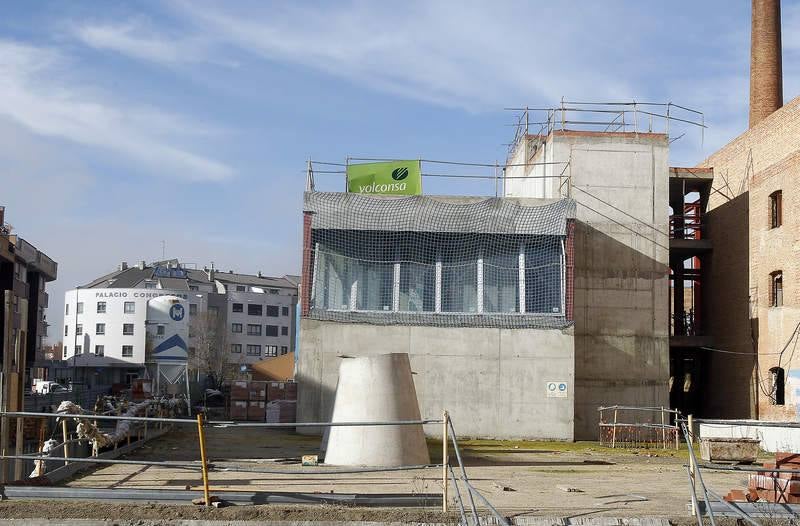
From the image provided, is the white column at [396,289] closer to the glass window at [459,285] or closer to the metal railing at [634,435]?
the glass window at [459,285]

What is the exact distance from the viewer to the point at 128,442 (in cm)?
2195

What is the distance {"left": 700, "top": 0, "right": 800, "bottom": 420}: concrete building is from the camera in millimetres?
32719

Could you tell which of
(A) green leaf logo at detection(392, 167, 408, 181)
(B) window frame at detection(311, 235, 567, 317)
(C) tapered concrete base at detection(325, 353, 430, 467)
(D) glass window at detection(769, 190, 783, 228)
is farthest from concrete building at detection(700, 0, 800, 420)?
(C) tapered concrete base at detection(325, 353, 430, 467)

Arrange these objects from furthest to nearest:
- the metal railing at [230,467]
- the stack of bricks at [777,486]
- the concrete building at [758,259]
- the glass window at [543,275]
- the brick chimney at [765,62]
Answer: the brick chimney at [765,62]
the concrete building at [758,259]
the glass window at [543,275]
the stack of bricks at [777,486]
the metal railing at [230,467]

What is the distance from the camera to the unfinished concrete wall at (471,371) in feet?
98.0

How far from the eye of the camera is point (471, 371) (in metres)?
30.1

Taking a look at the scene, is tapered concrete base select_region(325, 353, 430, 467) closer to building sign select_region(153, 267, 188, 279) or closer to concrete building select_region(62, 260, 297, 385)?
concrete building select_region(62, 260, 297, 385)

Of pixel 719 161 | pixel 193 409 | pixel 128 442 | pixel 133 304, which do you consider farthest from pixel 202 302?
pixel 128 442

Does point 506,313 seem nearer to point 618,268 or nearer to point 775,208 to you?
point 618,268

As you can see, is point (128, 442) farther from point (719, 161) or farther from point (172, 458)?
point (719, 161)

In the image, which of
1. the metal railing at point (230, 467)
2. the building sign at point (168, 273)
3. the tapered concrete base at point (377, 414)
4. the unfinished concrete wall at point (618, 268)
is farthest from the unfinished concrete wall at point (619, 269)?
the building sign at point (168, 273)

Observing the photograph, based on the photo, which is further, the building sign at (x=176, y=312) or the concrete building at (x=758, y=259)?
the building sign at (x=176, y=312)

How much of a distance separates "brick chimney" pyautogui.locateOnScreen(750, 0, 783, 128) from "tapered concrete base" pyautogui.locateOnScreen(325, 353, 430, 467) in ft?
98.4

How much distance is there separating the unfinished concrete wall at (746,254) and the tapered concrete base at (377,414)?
19.3 meters
